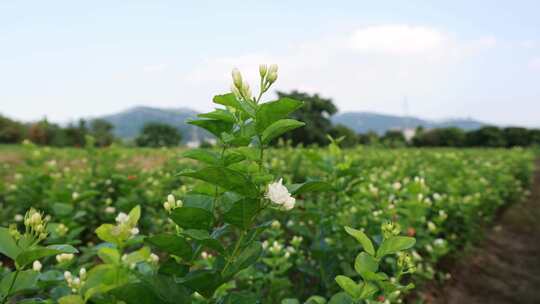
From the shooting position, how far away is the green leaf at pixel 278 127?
978 millimetres

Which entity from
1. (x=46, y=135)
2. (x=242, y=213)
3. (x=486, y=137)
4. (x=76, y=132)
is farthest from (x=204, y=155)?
(x=486, y=137)

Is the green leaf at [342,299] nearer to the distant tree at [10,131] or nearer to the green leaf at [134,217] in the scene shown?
the green leaf at [134,217]

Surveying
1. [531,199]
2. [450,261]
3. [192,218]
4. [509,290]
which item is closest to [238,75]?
[192,218]

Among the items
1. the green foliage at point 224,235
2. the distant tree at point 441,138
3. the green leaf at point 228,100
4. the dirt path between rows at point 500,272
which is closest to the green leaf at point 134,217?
the green foliage at point 224,235

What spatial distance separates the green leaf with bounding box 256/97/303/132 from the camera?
0.97 metres

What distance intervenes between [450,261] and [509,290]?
1.83ft

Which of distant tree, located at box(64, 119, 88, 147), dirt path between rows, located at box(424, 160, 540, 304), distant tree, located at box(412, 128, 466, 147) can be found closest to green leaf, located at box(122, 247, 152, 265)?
dirt path between rows, located at box(424, 160, 540, 304)

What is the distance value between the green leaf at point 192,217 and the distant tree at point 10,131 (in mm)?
22844

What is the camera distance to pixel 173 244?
982 mm

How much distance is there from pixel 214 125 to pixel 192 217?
0.24 meters

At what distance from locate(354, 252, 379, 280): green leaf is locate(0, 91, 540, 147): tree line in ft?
28.8

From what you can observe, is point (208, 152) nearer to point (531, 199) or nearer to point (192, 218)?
point (192, 218)

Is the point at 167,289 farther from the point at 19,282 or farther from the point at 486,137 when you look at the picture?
the point at 486,137

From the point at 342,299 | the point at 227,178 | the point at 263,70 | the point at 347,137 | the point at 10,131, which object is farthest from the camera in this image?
the point at 347,137
